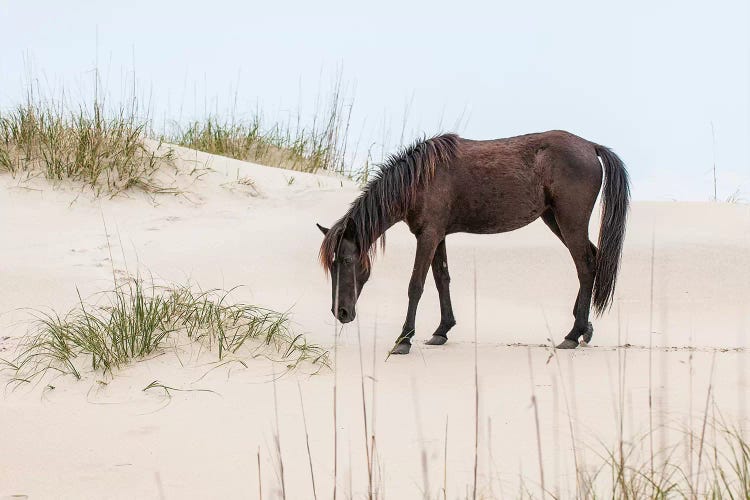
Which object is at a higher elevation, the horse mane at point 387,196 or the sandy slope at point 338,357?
the horse mane at point 387,196

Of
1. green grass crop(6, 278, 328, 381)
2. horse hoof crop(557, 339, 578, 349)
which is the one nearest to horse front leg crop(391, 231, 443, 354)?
green grass crop(6, 278, 328, 381)

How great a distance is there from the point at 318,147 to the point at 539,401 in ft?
28.0

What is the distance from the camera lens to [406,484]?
337 cm

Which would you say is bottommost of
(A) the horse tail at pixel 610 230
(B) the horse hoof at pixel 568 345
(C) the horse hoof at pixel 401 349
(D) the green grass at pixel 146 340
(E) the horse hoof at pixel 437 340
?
(E) the horse hoof at pixel 437 340

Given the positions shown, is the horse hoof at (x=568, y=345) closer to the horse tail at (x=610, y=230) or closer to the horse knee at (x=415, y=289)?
the horse tail at (x=610, y=230)

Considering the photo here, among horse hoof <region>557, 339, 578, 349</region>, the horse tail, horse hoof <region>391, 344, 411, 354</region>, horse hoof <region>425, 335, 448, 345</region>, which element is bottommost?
horse hoof <region>425, 335, 448, 345</region>

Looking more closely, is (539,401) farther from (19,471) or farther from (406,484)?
(19,471)

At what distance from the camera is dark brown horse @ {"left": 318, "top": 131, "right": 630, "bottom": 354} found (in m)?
5.94

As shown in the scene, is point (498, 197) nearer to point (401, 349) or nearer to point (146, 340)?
point (401, 349)

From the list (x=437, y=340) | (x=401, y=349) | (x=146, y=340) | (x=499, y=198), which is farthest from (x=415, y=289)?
(x=146, y=340)

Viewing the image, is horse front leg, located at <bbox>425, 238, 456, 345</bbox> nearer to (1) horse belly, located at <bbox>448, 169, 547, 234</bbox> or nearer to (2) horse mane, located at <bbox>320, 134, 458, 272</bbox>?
(1) horse belly, located at <bbox>448, 169, 547, 234</bbox>

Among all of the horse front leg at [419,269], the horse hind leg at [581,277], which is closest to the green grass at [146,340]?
the horse front leg at [419,269]

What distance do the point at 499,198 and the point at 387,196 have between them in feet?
2.56

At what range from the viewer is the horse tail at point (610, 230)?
19.9ft
